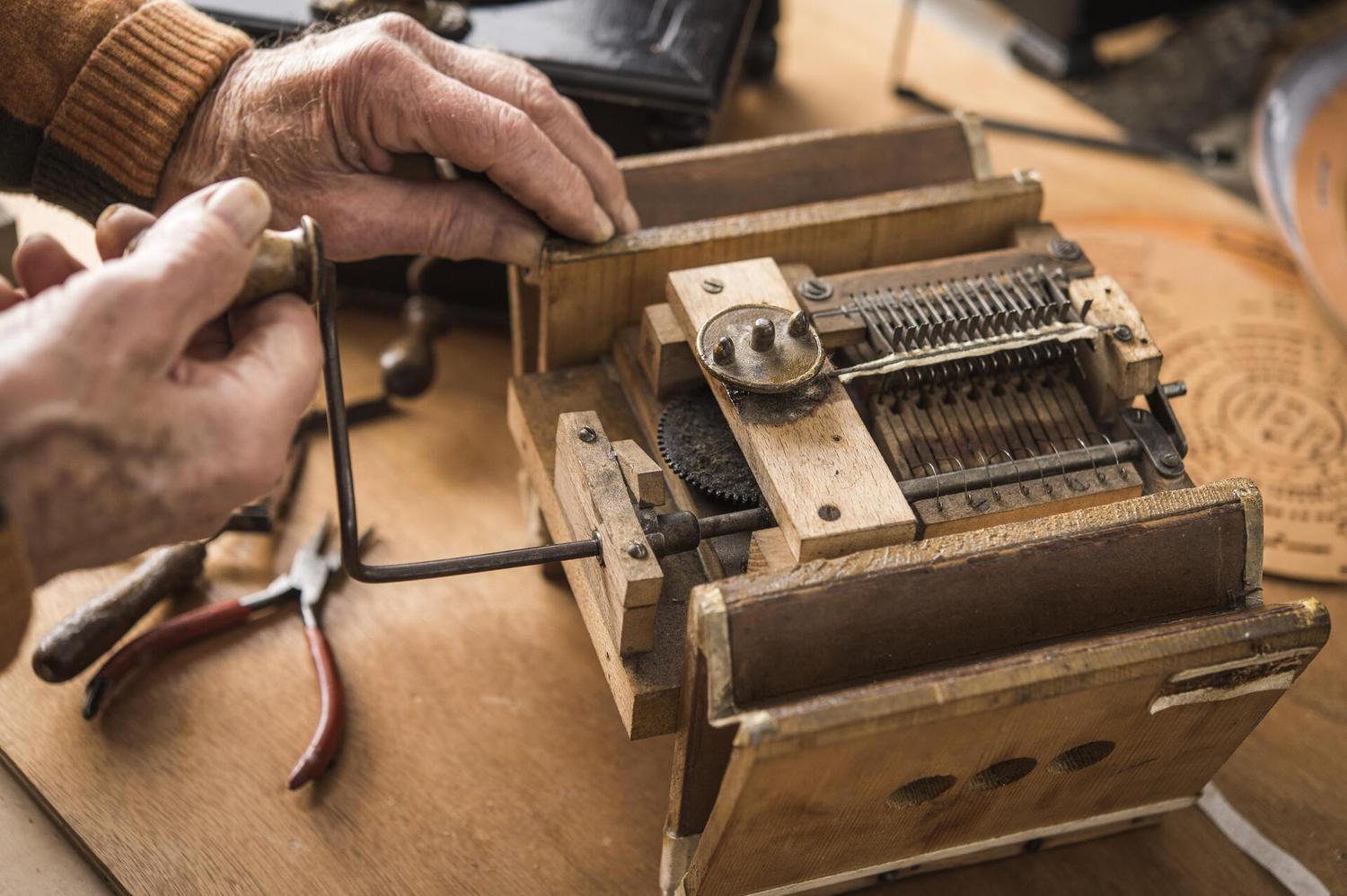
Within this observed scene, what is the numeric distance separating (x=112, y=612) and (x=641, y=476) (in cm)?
52

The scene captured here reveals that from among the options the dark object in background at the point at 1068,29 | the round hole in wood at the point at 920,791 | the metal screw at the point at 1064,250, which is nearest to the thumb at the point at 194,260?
the round hole in wood at the point at 920,791

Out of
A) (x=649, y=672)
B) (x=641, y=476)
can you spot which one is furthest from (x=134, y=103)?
(x=649, y=672)

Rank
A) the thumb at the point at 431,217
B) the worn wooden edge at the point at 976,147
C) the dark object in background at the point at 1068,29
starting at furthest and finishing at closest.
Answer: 1. the dark object in background at the point at 1068,29
2. the worn wooden edge at the point at 976,147
3. the thumb at the point at 431,217

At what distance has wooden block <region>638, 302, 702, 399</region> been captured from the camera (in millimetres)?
1039

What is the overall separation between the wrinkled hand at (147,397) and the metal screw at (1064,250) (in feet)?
2.26

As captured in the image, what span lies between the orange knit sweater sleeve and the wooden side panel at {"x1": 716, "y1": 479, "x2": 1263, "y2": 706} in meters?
0.69

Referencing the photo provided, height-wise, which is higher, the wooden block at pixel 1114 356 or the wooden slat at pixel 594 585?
the wooden block at pixel 1114 356

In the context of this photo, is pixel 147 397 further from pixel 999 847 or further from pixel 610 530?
pixel 999 847

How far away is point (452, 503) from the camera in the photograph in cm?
133

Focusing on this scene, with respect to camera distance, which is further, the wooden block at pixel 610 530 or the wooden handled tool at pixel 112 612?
the wooden handled tool at pixel 112 612

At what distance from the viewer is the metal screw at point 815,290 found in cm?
107

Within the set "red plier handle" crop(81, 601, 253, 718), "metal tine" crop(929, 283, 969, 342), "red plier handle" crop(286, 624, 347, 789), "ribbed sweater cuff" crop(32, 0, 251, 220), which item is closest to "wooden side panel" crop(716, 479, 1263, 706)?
"metal tine" crop(929, 283, 969, 342)

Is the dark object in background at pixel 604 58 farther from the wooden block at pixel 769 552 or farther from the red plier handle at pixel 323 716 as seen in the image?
the wooden block at pixel 769 552

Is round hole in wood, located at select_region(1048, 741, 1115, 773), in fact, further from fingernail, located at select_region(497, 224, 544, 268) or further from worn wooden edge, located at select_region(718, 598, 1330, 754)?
fingernail, located at select_region(497, 224, 544, 268)
